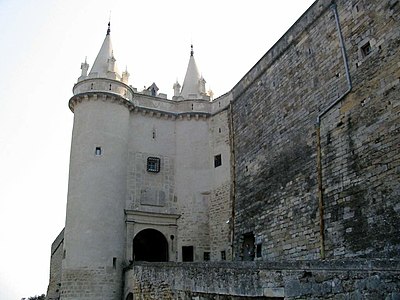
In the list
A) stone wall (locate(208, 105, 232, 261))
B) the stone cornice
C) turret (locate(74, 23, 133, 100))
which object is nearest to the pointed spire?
the stone cornice

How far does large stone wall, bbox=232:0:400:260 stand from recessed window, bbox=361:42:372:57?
0.04 metres

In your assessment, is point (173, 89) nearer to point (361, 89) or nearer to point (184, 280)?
point (361, 89)

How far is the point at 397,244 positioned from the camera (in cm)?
A: 945

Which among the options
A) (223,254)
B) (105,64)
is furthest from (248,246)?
(105,64)

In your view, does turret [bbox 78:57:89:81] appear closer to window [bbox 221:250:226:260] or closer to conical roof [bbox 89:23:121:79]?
conical roof [bbox 89:23:121:79]

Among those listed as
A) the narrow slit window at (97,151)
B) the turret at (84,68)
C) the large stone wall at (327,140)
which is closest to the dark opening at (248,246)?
the large stone wall at (327,140)

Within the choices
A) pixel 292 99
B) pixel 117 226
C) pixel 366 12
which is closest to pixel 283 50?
pixel 292 99

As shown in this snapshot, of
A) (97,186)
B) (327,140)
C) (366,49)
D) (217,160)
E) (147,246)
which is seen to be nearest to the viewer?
(366,49)

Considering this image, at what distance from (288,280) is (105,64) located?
16149mm

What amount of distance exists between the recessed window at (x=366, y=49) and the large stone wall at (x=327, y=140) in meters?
0.04

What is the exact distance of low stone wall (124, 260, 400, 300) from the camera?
521cm

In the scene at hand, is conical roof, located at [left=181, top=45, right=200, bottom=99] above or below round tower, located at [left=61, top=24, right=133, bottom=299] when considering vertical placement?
above

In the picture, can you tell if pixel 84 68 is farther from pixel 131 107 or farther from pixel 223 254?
pixel 223 254

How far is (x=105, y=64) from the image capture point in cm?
2030
